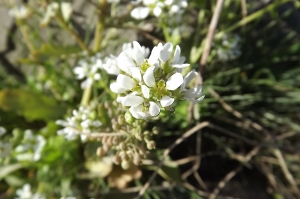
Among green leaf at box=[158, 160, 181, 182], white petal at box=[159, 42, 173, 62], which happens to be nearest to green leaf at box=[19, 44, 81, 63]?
green leaf at box=[158, 160, 181, 182]

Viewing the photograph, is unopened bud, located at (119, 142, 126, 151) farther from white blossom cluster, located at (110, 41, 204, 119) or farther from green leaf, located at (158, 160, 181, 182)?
green leaf, located at (158, 160, 181, 182)

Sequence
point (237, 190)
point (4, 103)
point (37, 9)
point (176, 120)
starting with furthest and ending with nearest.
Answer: point (237, 190) < point (37, 9) < point (176, 120) < point (4, 103)

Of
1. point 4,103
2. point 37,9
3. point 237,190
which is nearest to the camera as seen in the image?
point 4,103

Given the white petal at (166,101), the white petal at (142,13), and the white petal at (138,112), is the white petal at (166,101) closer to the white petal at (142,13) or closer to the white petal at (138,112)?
the white petal at (138,112)

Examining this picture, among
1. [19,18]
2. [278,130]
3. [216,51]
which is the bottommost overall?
[278,130]

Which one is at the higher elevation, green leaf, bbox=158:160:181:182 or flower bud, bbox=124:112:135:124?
flower bud, bbox=124:112:135:124

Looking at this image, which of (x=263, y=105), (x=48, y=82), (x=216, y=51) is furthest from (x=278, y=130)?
(x=48, y=82)

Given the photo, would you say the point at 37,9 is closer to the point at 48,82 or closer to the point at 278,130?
the point at 48,82
